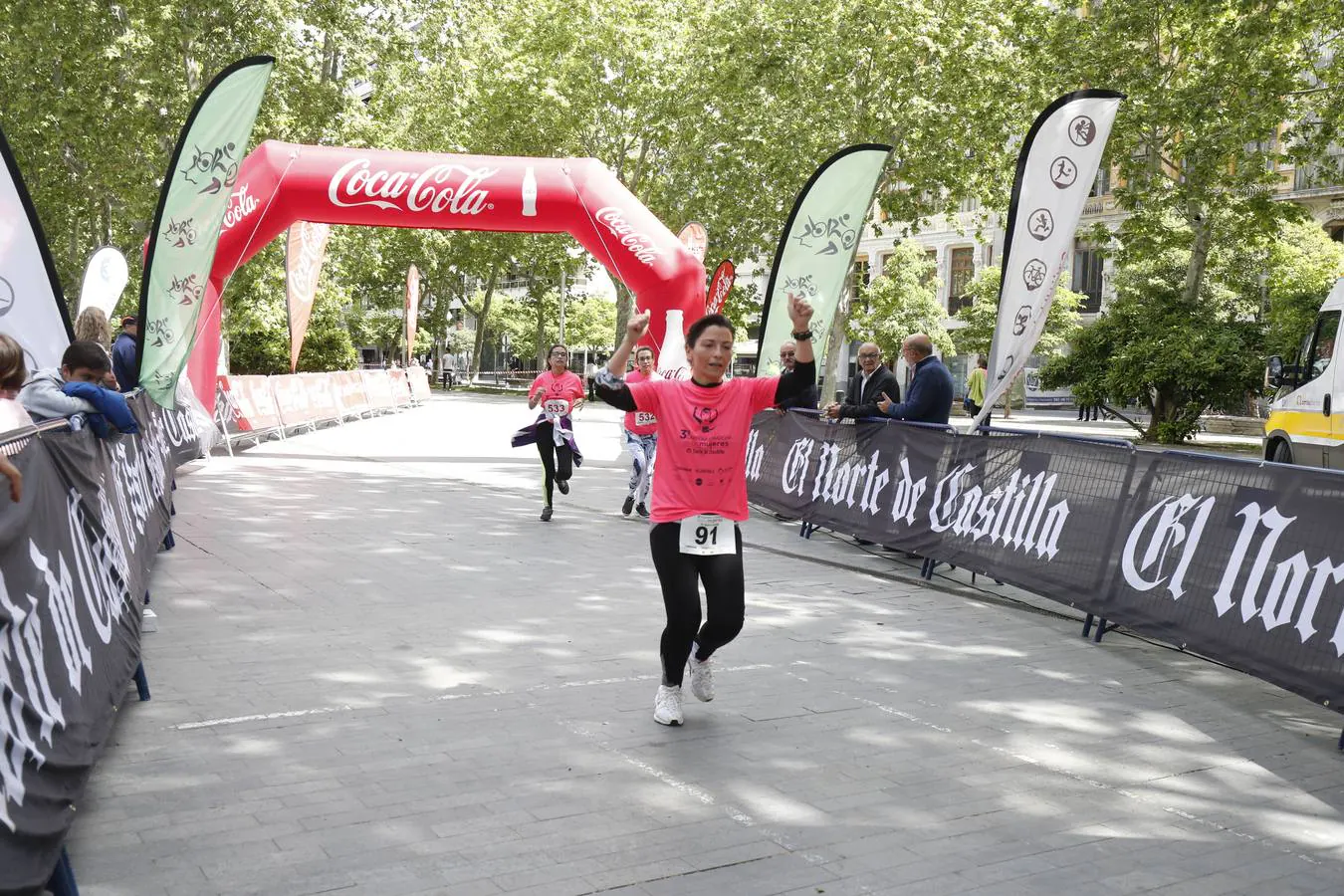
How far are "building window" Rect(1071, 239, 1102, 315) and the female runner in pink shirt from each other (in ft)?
161

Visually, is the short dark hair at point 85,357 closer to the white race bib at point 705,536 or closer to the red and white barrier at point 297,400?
the white race bib at point 705,536

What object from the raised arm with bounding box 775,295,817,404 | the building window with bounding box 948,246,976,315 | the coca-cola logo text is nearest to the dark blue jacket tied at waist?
the coca-cola logo text

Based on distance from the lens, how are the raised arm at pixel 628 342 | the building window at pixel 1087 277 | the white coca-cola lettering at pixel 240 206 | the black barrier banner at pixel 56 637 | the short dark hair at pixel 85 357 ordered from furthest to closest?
1. the building window at pixel 1087 277
2. the white coca-cola lettering at pixel 240 206
3. the short dark hair at pixel 85 357
4. the raised arm at pixel 628 342
5. the black barrier banner at pixel 56 637

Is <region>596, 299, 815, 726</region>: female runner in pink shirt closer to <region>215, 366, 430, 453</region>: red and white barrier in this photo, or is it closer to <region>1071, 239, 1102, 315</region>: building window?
<region>215, 366, 430, 453</region>: red and white barrier

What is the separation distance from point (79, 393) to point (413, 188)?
10140mm

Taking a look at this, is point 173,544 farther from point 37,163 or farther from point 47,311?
point 37,163

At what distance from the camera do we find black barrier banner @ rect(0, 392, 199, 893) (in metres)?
3.33

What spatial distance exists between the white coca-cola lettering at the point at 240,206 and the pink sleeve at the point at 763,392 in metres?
11.7

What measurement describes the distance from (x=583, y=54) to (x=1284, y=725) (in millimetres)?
33294

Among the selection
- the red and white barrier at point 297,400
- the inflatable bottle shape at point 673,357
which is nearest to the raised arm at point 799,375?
the inflatable bottle shape at point 673,357

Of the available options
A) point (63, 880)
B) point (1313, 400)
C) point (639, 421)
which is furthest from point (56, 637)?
point (1313, 400)

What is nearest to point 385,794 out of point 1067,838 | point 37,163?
point 1067,838

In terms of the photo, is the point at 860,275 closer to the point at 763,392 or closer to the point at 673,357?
the point at 673,357

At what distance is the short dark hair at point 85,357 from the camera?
6.39m
